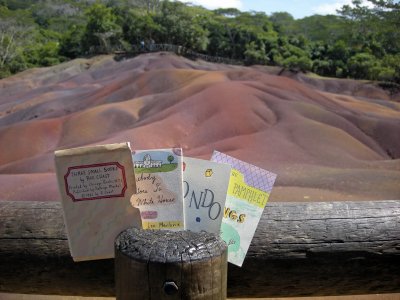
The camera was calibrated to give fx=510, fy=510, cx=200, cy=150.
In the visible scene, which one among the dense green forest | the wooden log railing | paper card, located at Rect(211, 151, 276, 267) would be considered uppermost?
paper card, located at Rect(211, 151, 276, 267)

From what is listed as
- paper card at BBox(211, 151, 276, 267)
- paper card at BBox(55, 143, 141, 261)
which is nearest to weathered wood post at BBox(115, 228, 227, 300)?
paper card at BBox(55, 143, 141, 261)

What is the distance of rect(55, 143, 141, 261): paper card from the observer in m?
1.71

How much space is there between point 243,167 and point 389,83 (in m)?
44.8

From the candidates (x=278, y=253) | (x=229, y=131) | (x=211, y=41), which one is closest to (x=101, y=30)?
(x=211, y=41)

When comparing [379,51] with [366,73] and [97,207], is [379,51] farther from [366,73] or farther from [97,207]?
[97,207]

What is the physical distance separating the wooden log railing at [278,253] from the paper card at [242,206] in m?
0.12

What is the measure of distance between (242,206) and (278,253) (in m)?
0.29

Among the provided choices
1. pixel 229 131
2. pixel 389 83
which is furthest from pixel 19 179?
pixel 389 83

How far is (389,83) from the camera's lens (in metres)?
43.4

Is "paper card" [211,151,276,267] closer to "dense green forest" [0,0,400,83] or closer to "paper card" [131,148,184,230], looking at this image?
"paper card" [131,148,184,230]

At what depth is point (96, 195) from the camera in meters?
1.78

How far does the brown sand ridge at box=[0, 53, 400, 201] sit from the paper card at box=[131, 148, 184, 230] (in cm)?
917

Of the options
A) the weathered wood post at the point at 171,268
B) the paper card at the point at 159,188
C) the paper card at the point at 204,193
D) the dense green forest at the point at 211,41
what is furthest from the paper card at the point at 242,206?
the dense green forest at the point at 211,41

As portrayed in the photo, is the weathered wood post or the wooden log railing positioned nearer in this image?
the weathered wood post
